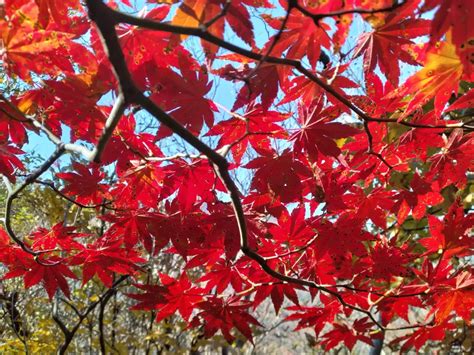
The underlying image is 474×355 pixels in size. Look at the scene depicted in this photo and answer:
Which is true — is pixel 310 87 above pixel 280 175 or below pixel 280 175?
above

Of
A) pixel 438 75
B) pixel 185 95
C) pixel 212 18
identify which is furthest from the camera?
pixel 185 95

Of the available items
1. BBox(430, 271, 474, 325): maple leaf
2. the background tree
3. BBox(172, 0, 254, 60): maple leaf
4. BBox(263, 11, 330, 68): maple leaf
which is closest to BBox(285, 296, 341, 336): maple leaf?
the background tree

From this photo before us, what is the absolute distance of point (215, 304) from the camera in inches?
60.8

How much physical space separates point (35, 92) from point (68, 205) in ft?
6.60

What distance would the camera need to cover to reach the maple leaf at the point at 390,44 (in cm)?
98

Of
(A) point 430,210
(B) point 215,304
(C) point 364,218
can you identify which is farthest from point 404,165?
(A) point 430,210

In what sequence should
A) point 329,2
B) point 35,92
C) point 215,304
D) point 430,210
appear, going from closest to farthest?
point 329,2 → point 35,92 → point 215,304 → point 430,210

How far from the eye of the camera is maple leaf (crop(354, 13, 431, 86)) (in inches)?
38.4

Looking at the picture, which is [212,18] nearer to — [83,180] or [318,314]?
[83,180]

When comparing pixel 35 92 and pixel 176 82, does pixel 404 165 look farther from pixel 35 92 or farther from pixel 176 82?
pixel 35 92

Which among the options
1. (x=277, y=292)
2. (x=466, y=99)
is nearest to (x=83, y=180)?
(x=277, y=292)

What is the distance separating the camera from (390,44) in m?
1.02

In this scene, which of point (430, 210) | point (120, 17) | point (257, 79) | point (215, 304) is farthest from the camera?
point (430, 210)

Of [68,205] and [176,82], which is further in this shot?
[68,205]
